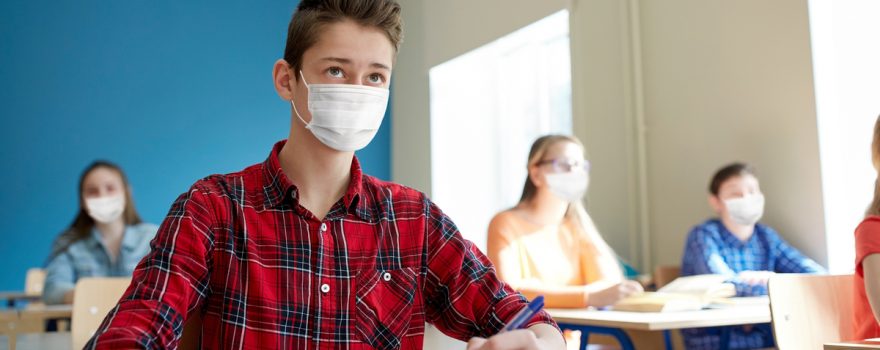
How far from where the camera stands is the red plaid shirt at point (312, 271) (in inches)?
42.6

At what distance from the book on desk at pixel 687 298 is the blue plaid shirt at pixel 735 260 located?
0.69m

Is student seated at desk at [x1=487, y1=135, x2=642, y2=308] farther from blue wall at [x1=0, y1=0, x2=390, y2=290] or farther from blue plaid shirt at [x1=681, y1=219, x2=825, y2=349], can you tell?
blue wall at [x1=0, y1=0, x2=390, y2=290]

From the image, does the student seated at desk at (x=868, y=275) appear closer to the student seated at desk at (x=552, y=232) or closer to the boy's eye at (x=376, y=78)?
the student seated at desk at (x=552, y=232)

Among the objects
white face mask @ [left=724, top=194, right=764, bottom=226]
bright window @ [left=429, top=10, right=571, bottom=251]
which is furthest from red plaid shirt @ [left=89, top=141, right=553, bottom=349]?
bright window @ [left=429, top=10, right=571, bottom=251]

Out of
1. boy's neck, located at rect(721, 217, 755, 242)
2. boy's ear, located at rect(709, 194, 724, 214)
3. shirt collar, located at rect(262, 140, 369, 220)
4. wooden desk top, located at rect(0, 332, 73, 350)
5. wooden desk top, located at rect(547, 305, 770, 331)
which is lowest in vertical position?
wooden desk top, located at rect(0, 332, 73, 350)

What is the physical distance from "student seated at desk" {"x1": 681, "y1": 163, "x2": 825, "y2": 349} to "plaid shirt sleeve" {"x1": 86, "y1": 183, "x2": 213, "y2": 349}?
2998mm

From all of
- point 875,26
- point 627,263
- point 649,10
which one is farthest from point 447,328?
point 649,10

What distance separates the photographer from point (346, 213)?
1.19 m

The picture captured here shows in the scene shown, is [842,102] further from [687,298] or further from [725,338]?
[687,298]

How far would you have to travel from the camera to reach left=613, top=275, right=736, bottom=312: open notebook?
243 centimetres

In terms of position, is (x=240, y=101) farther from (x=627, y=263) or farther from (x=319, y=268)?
(x=319, y=268)

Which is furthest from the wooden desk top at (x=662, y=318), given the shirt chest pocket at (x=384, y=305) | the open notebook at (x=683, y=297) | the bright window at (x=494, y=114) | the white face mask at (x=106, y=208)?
the bright window at (x=494, y=114)

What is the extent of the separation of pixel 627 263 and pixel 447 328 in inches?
141

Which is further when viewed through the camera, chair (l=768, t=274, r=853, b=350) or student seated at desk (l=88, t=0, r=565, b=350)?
chair (l=768, t=274, r=853, b=350)
